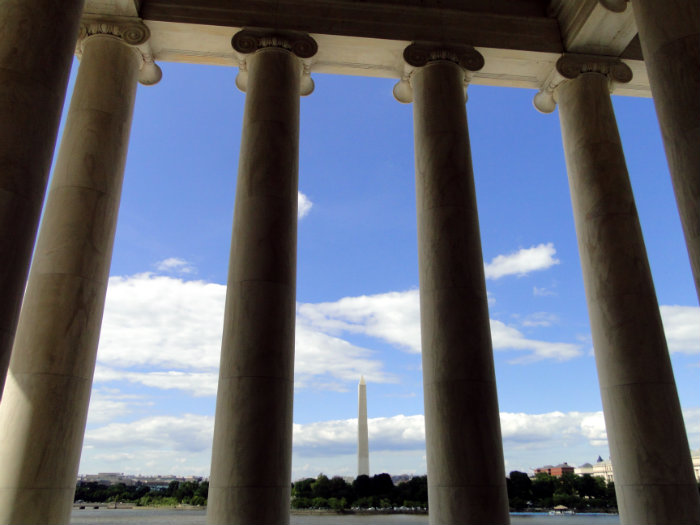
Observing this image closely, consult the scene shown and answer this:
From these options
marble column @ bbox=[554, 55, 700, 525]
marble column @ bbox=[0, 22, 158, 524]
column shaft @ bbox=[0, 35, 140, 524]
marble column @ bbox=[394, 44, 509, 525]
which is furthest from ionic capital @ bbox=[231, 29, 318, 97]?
marble column @ bbox=[554, 55, 700, 525]

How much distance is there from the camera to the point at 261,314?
142 meters

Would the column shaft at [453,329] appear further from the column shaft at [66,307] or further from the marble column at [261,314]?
the column shaft at [66,307]

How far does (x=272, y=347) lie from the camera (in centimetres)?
13862

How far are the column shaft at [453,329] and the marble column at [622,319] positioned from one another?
38144 mm

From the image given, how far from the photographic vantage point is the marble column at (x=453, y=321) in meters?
135

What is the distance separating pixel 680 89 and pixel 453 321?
7551cm

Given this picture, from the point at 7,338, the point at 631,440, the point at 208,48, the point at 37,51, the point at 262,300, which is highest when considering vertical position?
the point at 208,48

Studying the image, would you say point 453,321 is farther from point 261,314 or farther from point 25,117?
point 25,117

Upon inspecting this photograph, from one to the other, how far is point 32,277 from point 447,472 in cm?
12182

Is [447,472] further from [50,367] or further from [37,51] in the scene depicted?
[37,51]

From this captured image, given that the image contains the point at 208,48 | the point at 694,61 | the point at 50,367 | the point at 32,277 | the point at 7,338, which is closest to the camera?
the point at 7,338

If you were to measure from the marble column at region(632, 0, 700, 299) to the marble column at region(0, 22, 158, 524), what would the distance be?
14403 centimetres

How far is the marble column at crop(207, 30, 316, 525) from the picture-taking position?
126938 millimetres

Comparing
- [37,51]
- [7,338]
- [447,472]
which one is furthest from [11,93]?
[447,472]
